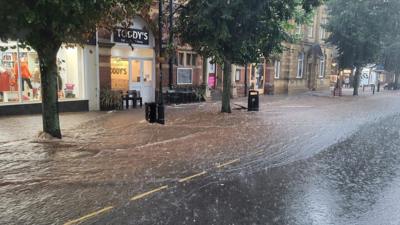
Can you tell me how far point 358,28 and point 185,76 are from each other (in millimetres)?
14658

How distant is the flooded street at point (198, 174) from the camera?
5469 millimetres

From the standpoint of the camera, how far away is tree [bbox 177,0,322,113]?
45.8 feet

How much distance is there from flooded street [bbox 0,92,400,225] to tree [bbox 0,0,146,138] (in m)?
1.54

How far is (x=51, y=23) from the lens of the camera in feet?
29.3

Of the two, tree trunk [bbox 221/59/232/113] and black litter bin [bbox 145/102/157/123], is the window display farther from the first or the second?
tree trunk [bbox 221/59/232/113]

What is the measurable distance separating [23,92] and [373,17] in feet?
78.8

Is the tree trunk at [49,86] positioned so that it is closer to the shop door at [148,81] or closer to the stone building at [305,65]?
the shop door at [148,81]

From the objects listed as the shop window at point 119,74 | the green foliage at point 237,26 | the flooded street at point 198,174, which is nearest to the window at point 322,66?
the green foliage at point 237,26

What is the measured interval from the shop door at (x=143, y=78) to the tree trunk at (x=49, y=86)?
8822 millimetres

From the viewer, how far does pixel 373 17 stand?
27422 mm

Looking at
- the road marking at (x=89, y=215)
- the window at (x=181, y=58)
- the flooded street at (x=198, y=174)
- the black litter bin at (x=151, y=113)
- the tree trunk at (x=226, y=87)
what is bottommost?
the road marking at (x=89, y=215)

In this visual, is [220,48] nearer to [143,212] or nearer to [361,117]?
[361,117]

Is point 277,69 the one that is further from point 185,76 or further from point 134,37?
point 134,37

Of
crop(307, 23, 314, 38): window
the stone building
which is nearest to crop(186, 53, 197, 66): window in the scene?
the stone building
